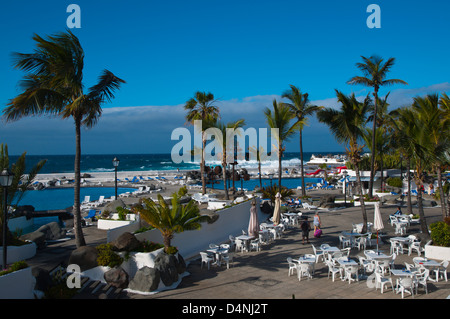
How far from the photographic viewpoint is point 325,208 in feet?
80.8

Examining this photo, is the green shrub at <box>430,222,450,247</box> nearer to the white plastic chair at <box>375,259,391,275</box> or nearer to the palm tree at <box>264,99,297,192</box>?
the white plastic chair at <box>375,259,391,275</box>

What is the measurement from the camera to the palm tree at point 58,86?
9.94 m

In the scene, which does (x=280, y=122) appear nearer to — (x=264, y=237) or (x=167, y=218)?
(x=264, y=237)

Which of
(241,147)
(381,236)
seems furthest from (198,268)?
(241,147)

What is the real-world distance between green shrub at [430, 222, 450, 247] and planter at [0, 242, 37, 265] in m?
13.4

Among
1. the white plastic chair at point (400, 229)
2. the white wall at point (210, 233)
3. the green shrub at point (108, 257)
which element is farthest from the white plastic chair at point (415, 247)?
the green shrub at point (108, 257)

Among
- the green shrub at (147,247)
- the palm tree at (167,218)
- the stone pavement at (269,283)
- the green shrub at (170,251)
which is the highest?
the palm tree at (167,218)

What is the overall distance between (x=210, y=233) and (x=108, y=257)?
6001 mm

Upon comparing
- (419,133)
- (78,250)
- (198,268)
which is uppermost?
(419,133)

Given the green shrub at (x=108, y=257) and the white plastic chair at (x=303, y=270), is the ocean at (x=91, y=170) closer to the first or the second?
the green shrub at (x=108, y=257)

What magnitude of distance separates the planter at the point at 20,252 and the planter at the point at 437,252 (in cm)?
1318

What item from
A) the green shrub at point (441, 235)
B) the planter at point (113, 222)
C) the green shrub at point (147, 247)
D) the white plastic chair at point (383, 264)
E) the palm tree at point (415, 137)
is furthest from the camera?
the planter at point (113, 222)
